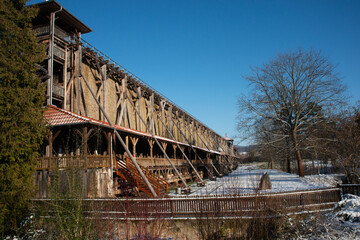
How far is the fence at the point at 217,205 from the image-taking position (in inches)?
329

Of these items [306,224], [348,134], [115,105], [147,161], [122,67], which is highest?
[122,67]

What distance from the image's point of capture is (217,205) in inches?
313

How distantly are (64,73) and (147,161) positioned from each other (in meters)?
9.30

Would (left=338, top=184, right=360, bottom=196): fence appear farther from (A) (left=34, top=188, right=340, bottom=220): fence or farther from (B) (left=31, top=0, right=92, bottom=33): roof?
(B) (left=31, top=0, right=92, bottom=33): roof

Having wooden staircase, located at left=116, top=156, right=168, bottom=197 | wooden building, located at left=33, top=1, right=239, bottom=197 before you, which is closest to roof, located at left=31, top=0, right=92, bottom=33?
wooden building, located at left=33, top=1, right=239, bottom=197

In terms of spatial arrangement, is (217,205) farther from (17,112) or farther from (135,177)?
(135,177)

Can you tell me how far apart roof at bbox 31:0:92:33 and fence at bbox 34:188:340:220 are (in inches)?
575

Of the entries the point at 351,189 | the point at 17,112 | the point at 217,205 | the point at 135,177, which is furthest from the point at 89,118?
the point at 351,189

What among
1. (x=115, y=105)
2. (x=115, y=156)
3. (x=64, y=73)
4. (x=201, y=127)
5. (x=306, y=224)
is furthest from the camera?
(x=201, y=127)

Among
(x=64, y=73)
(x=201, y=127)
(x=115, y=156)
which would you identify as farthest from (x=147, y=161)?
(x=201, y=127)

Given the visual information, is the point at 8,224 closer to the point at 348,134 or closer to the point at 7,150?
the point at 7,150

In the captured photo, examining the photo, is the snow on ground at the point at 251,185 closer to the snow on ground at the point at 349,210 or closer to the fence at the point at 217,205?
the fence at the point at 217,205

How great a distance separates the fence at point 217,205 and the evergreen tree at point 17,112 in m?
1.12

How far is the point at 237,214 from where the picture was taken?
8.25 m
